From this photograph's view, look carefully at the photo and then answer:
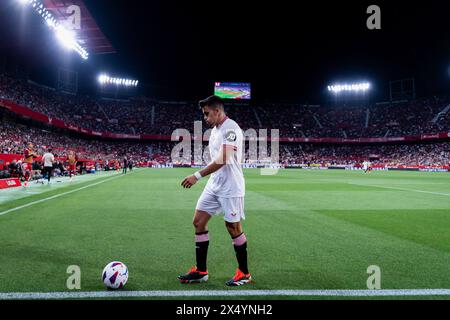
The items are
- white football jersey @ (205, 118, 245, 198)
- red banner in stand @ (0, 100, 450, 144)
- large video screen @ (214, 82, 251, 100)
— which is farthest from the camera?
large video screen @ (214, 82, 251, 100)

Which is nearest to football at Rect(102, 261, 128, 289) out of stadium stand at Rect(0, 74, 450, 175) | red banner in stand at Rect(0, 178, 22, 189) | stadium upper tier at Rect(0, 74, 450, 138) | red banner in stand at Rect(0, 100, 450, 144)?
red banner in stand at Rect(0, 178, 22, 189)

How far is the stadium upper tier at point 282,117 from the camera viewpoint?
66250mm

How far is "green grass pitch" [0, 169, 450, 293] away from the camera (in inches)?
171

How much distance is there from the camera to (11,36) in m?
35.6

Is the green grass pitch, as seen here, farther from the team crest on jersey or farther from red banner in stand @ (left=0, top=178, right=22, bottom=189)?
red banner in stand @ (left=0, top=178, right=22, bottom=189)

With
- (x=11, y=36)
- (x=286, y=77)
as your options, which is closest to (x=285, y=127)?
(x=286, y=77)

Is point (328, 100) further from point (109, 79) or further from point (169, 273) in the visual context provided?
point (169, 273)

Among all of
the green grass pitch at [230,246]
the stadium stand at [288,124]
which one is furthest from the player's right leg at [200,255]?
the stadium stand at [288,124]

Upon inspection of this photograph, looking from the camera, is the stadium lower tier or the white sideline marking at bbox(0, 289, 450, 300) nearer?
the white sideline marking at bbox(0, 289, 450, 300)

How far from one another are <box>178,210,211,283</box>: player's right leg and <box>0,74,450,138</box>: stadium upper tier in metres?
59.9

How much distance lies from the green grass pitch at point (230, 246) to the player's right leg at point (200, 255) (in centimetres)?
15

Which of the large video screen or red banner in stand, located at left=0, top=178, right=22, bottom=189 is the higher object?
the large video screen

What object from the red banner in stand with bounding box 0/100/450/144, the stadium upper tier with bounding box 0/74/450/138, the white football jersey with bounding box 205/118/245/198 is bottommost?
the white football jersey with bounding box 205/118/245/198
